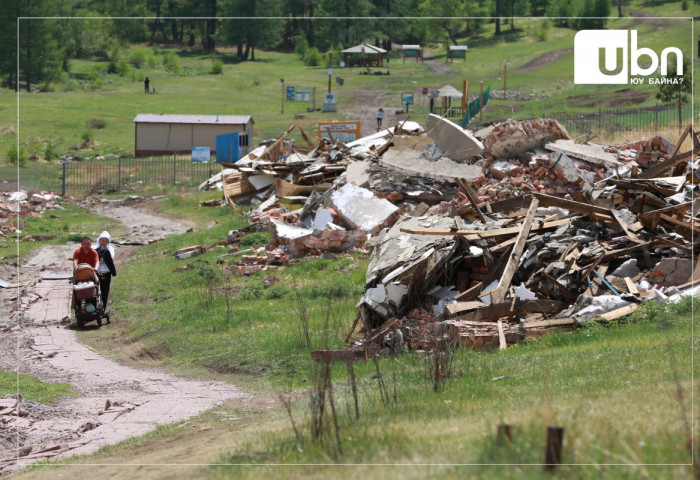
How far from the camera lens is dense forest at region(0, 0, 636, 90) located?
84.5m

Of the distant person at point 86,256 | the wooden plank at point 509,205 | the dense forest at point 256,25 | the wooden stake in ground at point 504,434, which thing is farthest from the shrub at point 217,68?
the wooden stake in ground at point 504,434

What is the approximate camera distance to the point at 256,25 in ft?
315

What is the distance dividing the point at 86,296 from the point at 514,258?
25.3ft

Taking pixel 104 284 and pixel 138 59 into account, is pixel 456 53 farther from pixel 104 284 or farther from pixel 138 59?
pixel 104 284

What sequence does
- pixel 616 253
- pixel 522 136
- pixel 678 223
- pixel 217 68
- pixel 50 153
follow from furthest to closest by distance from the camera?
pixel 217 68, pixel 50 153, pixel 522 136, pixel 678 223, pixel 616 253

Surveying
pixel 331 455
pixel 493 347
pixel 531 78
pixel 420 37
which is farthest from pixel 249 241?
pixel 420 37

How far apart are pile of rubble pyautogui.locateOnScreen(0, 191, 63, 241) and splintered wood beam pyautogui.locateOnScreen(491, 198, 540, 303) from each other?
717 inches

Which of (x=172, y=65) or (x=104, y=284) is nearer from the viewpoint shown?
(x=104, y=284)

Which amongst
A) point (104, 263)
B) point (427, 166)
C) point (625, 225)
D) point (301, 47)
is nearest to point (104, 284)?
point (104, 263)

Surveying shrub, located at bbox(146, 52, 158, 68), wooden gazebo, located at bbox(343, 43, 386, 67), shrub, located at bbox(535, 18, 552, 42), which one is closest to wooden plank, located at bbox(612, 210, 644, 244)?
wooden gazebo, located at bbox(343, 43, 386, 67)

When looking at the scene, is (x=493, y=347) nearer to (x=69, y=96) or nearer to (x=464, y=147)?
(x=464, y=147)

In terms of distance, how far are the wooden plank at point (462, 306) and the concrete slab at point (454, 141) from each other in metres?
10.1

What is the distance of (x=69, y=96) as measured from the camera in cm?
7575

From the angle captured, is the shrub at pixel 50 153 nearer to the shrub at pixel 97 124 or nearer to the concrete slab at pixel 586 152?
the shrub at pixel 97 124
